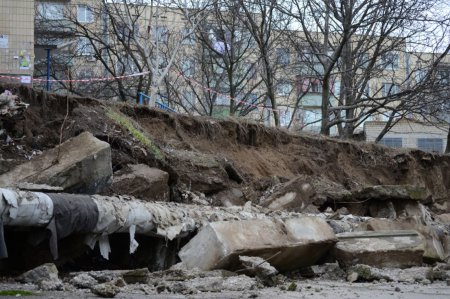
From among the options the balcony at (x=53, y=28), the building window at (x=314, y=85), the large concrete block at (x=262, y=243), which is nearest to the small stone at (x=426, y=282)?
the large concrete block at (x=262, y=243)

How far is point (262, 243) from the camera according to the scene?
22.3 feet

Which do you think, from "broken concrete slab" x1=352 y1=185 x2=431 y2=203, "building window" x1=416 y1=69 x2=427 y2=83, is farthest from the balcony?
"broken concrete slab" x1=352 y1=185 x2=431 y2=203

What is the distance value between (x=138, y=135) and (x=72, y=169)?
345cm

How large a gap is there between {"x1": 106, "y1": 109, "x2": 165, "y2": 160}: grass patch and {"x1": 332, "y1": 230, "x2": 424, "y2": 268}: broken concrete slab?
13.2ft

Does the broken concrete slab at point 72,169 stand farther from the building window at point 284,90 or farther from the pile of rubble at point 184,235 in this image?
the building window at point 284,90

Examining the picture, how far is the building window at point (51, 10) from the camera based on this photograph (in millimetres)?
27562

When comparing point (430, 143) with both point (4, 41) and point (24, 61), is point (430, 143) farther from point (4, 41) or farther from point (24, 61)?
point (4, 41)

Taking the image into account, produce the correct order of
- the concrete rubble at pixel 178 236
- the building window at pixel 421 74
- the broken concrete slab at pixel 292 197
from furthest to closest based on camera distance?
the building window at pixel 421 74
the broken concrete slab at pixel 292 197
the concrete rubble at pixel 178 236

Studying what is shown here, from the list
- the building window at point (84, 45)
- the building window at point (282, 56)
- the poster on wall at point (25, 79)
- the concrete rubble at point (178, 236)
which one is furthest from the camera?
the building window at point (282, 56)

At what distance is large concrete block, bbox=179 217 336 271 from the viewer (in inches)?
253

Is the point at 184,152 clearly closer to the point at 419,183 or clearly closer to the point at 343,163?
the point at 343,163

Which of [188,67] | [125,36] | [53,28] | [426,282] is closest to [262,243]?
[426,282]

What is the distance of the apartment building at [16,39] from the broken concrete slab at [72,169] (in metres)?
6.25

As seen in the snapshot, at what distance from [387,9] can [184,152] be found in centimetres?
976
